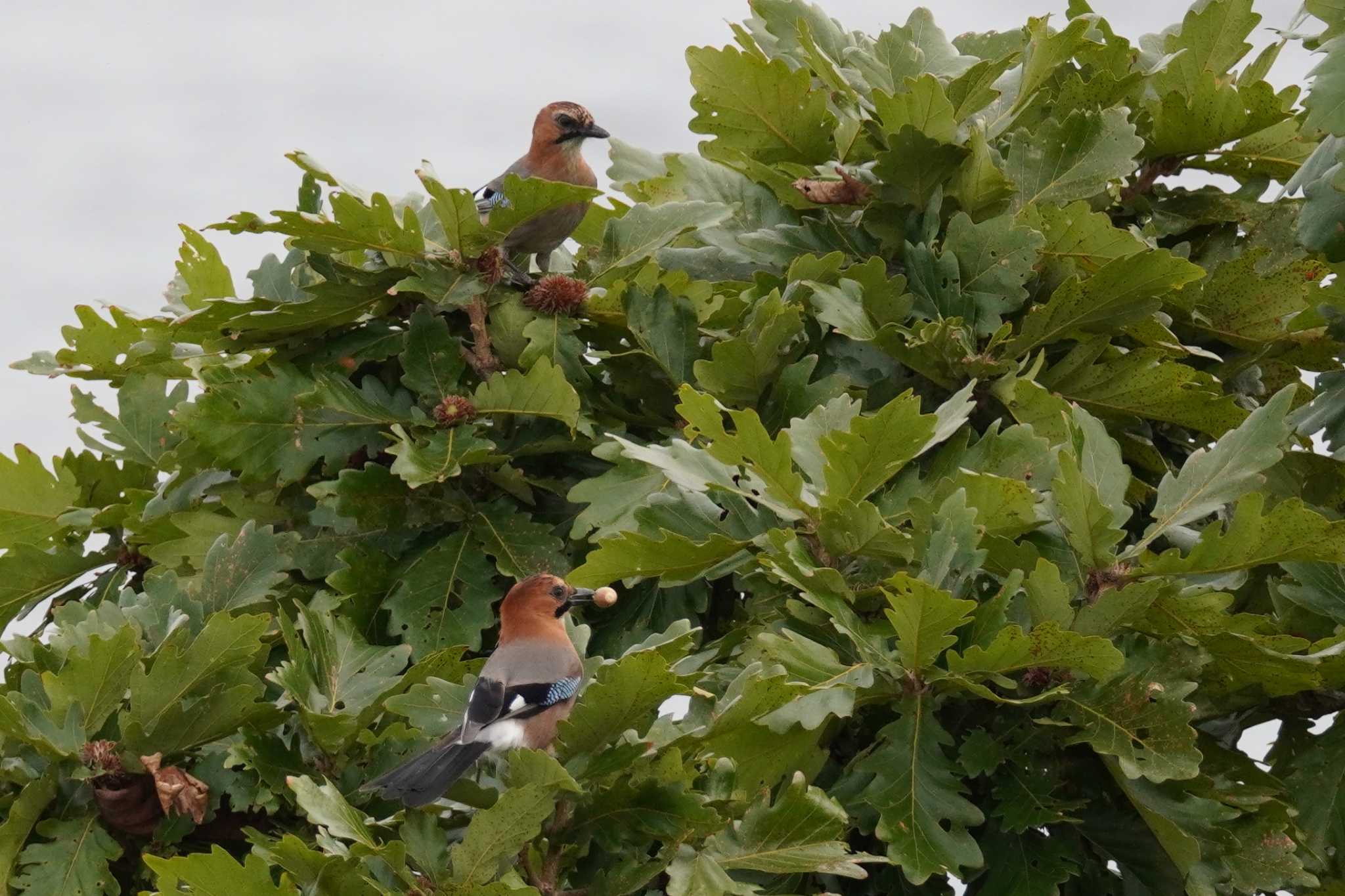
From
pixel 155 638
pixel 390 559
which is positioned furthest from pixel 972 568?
pixel 155 638

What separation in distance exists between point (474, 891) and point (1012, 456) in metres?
1.00

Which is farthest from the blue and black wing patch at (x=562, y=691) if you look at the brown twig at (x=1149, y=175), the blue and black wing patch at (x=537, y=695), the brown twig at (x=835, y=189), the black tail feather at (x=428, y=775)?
the brown twig at (x=1149, y=175)

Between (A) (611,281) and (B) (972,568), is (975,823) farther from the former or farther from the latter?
(A) (611,281)

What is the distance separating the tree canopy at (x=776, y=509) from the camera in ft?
6.91

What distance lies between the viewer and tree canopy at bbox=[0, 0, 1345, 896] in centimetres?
211

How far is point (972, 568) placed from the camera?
2133 millimetres

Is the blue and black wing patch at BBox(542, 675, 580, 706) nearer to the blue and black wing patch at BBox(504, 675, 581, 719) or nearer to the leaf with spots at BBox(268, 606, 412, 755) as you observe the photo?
the blue and black wing patch at BBox(504, 675, 581, 719)

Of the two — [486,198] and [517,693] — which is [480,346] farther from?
[486,198]

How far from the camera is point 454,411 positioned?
102 inches

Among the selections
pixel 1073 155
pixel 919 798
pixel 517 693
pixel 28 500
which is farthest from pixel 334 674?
pixel 1073 155

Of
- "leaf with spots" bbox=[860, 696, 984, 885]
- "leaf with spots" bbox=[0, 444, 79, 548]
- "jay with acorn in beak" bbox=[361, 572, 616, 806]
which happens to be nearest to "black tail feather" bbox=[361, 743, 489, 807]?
"jay with acorn in beak" bbox=[361, 572, 616, 806]

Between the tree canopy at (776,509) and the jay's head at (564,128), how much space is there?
1.77 ft

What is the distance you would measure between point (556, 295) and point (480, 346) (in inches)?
5.9

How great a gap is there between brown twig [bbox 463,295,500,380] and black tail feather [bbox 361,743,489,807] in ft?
2.55
